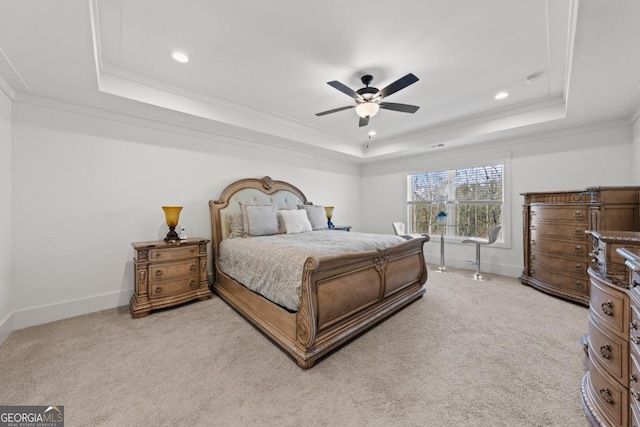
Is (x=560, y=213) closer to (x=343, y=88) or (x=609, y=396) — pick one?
(x=609, y=396)

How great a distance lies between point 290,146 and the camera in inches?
183

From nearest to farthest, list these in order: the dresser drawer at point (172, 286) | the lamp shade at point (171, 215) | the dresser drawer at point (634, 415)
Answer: the dresser drawer at point (634, 415)
the dresser drawer at point (172, 286)
the lamp shade at point (171, 215)

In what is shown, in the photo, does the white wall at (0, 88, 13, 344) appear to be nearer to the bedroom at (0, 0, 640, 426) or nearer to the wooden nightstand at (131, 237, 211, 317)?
the bedroom at (0, 0, 640, 426)

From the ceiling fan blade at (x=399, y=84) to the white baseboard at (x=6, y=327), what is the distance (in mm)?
4218

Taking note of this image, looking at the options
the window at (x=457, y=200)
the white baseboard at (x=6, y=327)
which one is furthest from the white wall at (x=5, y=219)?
the window at (x=457, y=200)

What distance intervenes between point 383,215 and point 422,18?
176 inches

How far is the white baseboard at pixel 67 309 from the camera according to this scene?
250cm

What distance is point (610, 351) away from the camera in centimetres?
125

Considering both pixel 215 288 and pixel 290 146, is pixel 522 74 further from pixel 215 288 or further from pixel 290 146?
pixel 215 288

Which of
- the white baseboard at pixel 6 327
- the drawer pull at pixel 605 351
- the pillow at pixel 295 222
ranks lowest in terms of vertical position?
the white baseboard at pixel 6 327

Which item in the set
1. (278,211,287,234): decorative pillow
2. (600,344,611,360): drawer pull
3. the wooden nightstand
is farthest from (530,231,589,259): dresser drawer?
the wooden nightstand

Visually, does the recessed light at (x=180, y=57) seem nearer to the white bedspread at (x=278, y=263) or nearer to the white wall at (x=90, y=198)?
the white wall at (x=90, y=198)

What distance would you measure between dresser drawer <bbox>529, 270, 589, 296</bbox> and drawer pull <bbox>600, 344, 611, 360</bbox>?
234cm

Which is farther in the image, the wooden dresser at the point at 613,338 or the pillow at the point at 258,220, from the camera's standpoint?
the pillow at the point at 258,220
